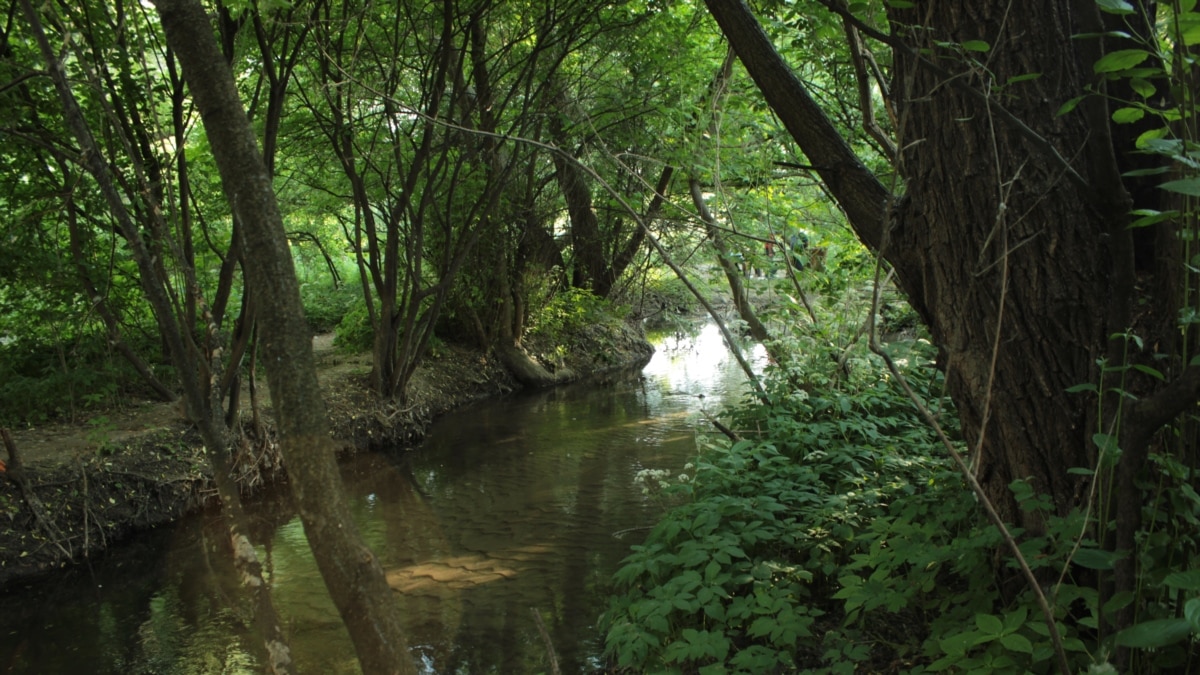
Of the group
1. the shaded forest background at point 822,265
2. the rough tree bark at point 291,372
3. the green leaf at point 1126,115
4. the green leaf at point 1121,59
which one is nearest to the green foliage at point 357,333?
the shaded forest background at point 822,265

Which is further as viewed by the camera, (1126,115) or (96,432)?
(96,432)

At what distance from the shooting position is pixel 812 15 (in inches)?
180

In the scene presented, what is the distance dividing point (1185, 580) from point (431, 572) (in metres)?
4.78

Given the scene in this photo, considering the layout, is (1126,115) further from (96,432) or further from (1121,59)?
(96,432)

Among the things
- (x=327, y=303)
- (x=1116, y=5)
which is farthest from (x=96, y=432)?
(x=327, y=303)

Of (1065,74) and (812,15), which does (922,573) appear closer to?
(1065,74)

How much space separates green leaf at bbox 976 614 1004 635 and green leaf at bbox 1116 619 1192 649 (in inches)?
23.6

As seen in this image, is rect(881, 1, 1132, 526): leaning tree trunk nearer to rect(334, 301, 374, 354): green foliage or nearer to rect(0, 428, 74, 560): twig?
rect(0, 428, 74, 560): twig

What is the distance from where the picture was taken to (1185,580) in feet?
5.31

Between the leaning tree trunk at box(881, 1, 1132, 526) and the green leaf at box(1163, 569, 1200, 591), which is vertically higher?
the leaning tree trunk at box(881, 1, 1132, 526)

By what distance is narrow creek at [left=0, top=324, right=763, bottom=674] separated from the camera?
4.52 metres

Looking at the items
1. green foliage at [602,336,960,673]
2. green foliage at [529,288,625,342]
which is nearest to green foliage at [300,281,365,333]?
green foliage at [529,288,625,342]

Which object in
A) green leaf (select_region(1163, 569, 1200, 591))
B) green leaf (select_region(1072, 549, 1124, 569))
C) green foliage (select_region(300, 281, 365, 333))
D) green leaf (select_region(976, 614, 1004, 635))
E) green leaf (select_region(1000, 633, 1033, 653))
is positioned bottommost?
green leaf (select_region(1000, 633, 1033, 653))

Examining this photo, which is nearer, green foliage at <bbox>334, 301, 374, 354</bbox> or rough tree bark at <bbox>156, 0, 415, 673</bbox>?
rough tree bark at <bbox>156, 0, 415, 673</bbox>
